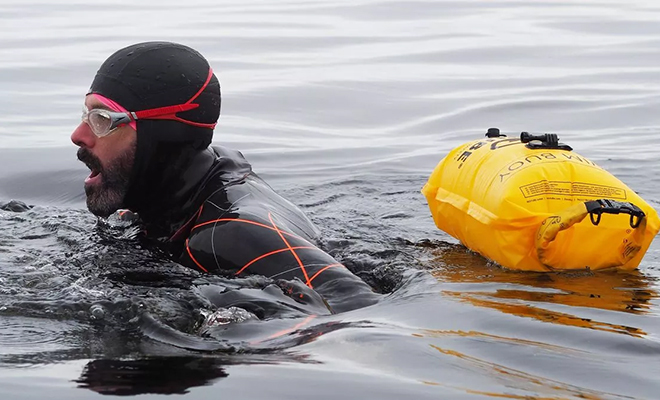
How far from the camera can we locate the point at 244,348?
3.52 meters

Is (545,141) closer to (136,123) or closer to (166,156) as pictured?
(166,156)

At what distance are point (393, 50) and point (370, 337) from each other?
1181 centimetres

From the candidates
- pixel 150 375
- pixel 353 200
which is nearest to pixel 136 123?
pixel 150 375

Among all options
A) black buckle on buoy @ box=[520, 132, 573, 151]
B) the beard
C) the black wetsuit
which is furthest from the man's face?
black buckle on buoy @ box=[520, 132, 573, 151]

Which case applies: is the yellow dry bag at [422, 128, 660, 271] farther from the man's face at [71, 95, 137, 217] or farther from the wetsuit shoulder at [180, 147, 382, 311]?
the man's face at [71, 95, 137, 217]

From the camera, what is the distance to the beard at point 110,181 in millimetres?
4816

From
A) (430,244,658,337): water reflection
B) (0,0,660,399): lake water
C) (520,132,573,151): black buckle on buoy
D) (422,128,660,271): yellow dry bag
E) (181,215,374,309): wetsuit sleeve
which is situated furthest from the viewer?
(520,132,573,151): black buckle on buoy

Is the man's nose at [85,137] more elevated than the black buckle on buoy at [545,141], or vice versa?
the man's nose at [85,137]

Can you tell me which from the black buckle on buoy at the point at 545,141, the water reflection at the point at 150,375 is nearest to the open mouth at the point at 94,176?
the water reflection at the point at 150,375

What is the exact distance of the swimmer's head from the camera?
4812 mm

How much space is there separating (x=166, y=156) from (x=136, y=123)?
216 mm

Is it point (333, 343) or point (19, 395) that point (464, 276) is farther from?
point (19, 395)

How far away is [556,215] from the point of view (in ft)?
15.5

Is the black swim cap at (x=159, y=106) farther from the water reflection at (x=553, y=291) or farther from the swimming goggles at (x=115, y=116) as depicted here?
the water reflection at (x=553, y=291)
